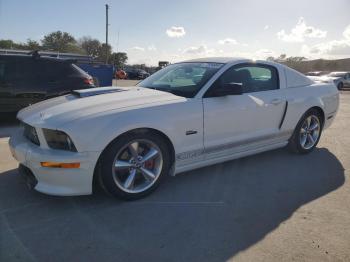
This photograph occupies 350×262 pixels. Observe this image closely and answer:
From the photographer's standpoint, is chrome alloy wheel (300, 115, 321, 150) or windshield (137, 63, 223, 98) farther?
chrome alloy wheel (300, 115, 321, 150)

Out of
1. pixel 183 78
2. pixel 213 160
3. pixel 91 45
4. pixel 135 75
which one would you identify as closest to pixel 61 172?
pixel 213 160

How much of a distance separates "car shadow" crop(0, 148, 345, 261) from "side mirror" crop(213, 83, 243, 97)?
1.03 meters

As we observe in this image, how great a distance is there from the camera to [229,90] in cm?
407

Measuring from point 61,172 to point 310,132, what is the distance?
3917mm

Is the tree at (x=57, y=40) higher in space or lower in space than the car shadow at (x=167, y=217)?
higher

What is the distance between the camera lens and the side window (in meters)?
4.41

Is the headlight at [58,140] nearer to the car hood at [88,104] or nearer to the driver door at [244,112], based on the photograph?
the car hood at [88,104]

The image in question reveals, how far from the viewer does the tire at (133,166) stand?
3.38 meters

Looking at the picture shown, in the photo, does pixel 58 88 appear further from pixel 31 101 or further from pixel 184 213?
pixel 184 213

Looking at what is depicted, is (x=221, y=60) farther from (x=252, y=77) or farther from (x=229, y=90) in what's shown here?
(x=229, y=90)

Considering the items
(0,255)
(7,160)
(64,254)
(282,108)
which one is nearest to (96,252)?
(64,254)

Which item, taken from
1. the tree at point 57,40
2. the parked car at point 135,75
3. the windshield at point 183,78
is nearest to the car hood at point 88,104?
the windshield at point 183,78

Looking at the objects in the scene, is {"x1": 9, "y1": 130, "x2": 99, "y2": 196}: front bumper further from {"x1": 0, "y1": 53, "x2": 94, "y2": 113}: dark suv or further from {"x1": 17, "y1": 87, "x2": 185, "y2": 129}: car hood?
{"x1": 0, "y1": 53, "x2": 94, "y2": 113}: dark suv

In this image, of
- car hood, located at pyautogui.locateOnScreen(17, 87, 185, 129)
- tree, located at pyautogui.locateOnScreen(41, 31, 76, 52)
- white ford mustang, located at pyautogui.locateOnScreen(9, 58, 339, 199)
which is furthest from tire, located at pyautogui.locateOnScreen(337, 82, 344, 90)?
tree, located at pyautogui.locateOnScreen(41, 31, 76, 52)
